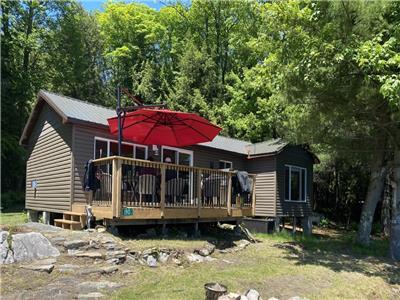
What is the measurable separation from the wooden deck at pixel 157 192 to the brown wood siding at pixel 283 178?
560 cm

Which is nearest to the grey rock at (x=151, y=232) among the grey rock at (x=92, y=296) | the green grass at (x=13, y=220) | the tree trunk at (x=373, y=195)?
the grey rock at (x=92, y=296)

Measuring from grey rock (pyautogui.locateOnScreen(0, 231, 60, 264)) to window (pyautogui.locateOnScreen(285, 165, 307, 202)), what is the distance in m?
11.9

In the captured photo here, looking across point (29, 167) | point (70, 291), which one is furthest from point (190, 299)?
point (29, 167)

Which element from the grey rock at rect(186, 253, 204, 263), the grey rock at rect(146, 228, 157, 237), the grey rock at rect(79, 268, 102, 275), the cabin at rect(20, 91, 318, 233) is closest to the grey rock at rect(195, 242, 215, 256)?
the grey rock at rect(186, 253, 204, 263)

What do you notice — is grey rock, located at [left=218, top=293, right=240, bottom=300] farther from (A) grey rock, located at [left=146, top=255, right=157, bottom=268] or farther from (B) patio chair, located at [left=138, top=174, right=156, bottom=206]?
(B) patio chair, located at [left=138, top=174, right=156, bottom=206]

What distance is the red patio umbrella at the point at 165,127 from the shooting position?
10.7 metres

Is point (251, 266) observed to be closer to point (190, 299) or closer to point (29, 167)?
point (190, 299)

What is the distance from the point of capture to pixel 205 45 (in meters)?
30.9

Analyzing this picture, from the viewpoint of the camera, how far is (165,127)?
11.4 metres

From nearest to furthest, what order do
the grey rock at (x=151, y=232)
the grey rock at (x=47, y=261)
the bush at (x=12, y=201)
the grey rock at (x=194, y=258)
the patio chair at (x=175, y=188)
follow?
the grey rock at (x=47, y=261) → the grey rock at (x=194, y=258) → the grey rock at (x=151, y=232) → the patio chair at (x=175, y=188) → the bush at (x=12, y=201)

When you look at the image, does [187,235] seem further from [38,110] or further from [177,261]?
[38,110]

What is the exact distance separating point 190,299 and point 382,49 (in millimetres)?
6149

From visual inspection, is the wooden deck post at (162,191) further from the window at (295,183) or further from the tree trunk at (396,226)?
the window at (295,183)

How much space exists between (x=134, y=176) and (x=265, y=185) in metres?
8.79
